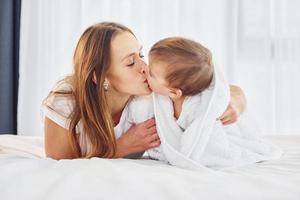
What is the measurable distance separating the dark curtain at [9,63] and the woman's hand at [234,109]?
2.09 meters

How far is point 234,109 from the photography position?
1507mm

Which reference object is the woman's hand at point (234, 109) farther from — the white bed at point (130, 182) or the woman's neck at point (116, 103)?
the woman's neck at point (116, 103)

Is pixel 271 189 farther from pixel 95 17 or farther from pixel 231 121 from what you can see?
pixel 95 17

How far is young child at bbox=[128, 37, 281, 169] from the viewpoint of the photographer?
1.37 meters

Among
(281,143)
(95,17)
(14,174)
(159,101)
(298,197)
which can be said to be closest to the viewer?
(298,197)

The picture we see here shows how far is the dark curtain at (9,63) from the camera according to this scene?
130 inches

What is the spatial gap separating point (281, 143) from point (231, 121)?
0.51 m

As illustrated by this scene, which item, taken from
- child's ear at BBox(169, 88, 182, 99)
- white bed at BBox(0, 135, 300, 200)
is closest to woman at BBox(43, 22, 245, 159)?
child's ear at BBox(169, 88, 182, 99)

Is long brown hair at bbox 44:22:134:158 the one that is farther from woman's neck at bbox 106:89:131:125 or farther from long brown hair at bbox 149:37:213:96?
long brown hair at bbox 149:37:213:96

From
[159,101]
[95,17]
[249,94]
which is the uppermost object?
[95,17]

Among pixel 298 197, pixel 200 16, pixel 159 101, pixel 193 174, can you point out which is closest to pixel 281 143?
pixel 159 101

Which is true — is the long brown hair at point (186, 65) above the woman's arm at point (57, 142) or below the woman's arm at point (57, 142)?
above

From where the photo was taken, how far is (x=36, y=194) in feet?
3.05

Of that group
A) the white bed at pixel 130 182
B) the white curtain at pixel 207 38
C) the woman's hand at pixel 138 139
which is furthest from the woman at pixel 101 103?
the white curtain at pixel 207 38
